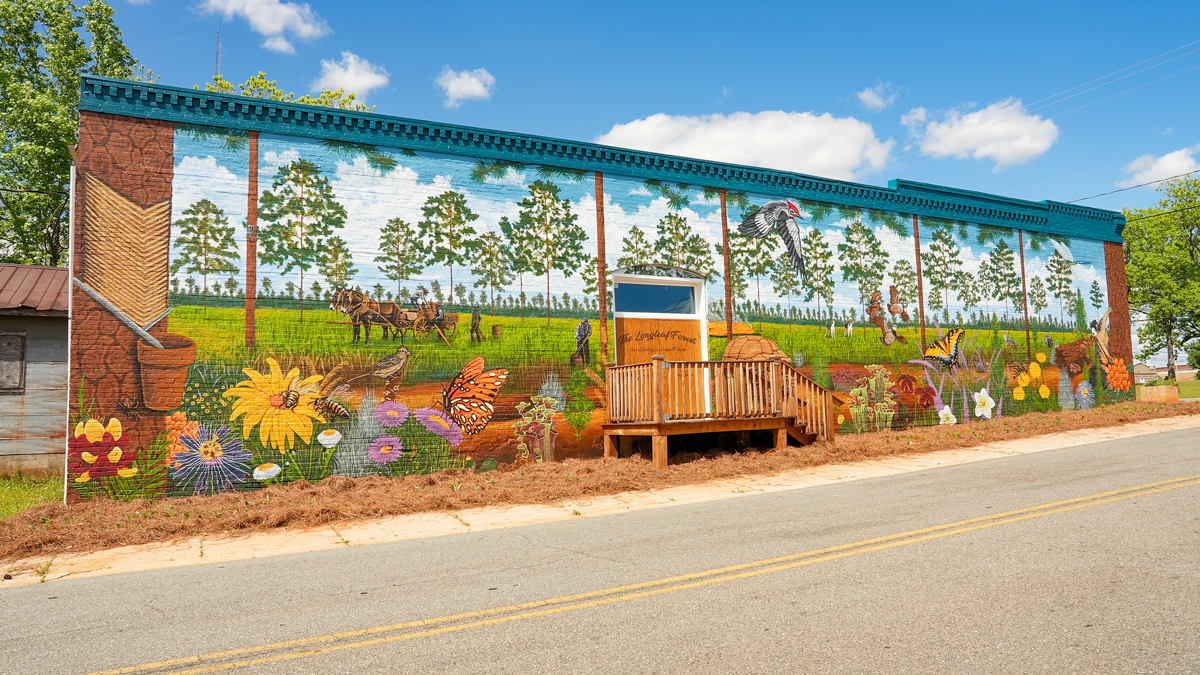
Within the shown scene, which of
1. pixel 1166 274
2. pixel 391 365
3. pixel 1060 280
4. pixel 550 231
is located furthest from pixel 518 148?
pixel 1166 274

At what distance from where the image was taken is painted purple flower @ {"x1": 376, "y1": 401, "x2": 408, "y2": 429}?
10945 mm

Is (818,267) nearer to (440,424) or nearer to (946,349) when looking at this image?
(946,349)

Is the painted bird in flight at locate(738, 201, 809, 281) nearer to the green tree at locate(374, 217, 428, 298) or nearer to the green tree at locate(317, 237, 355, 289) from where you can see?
the green tree at locate(374, 217, 428, 298)

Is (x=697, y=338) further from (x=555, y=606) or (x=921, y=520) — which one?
(x=555, y=606)

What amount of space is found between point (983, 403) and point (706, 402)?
10.1m

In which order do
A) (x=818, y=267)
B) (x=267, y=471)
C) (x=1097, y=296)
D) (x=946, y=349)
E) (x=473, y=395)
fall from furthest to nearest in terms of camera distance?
(x=1097, y=296) → (x=946, y=349) → (x=818, y=267) → (x=473, y=395) → (x=267, y=471)

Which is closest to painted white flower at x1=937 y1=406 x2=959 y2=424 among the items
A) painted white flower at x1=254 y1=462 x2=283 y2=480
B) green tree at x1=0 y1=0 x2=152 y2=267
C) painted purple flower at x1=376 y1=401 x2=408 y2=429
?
painted purple flower at x1=376 y1=401 x2=408 y2=429

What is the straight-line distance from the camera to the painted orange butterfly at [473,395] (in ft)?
37.7

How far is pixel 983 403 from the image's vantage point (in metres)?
18.0

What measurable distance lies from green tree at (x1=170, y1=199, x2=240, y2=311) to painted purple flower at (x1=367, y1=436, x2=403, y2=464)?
323 centimetres

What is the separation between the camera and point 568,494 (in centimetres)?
989

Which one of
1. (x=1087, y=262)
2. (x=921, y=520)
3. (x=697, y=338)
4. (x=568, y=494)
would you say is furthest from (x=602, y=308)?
(x=1087, y=262)

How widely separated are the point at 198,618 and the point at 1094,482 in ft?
32.8

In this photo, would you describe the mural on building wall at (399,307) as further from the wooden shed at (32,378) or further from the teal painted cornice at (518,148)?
the wooden shed at (32,378)
